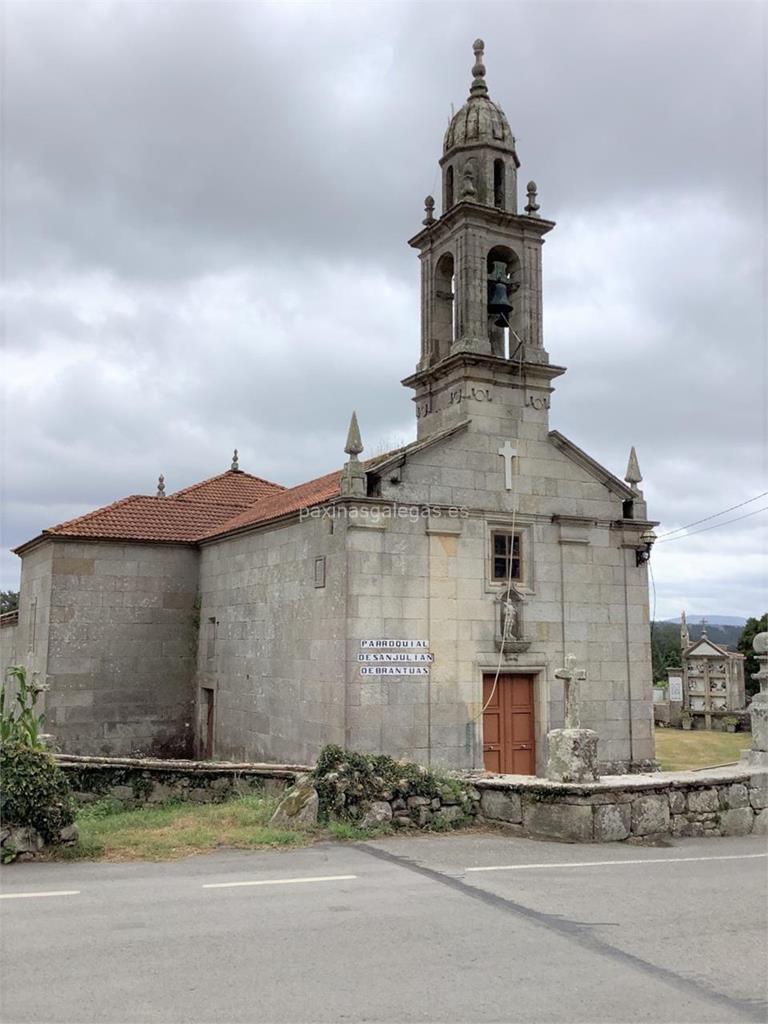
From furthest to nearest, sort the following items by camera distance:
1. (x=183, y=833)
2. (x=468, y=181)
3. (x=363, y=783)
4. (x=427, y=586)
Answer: (x=468, y=181) < (x=427, y=586) < (x=363, y=783) < (x=183, y=833)

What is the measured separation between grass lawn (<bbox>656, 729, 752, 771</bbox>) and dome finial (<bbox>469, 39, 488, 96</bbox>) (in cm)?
1607

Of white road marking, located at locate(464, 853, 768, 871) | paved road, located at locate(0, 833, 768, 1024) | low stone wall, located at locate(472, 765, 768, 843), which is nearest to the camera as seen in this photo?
paved road, located at locate(0, 833, 768, 1024)

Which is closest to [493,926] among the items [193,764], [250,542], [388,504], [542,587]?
[193,764]

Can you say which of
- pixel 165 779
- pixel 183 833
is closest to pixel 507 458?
pixel 165 779

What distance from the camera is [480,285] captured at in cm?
1773

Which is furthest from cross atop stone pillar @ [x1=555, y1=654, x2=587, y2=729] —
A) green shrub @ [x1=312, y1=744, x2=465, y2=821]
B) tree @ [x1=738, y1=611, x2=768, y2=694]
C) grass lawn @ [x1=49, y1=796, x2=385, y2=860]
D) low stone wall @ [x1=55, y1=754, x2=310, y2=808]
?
tree @ [x1=738, y1=611, x2=768, y2=694]

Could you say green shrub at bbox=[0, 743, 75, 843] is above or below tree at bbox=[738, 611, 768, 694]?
below

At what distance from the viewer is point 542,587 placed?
55.6 feet

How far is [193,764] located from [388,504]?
5475 mm

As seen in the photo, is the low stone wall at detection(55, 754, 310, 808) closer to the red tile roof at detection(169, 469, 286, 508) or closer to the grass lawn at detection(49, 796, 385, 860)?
the grass lawn at detection(49, 796, 385, 860)

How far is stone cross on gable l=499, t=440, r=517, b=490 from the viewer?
1688cm

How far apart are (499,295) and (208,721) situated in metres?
11.7

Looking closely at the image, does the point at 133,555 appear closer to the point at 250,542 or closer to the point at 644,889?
the point at 250,542

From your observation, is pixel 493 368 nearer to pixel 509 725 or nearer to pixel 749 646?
pixel 509 725
